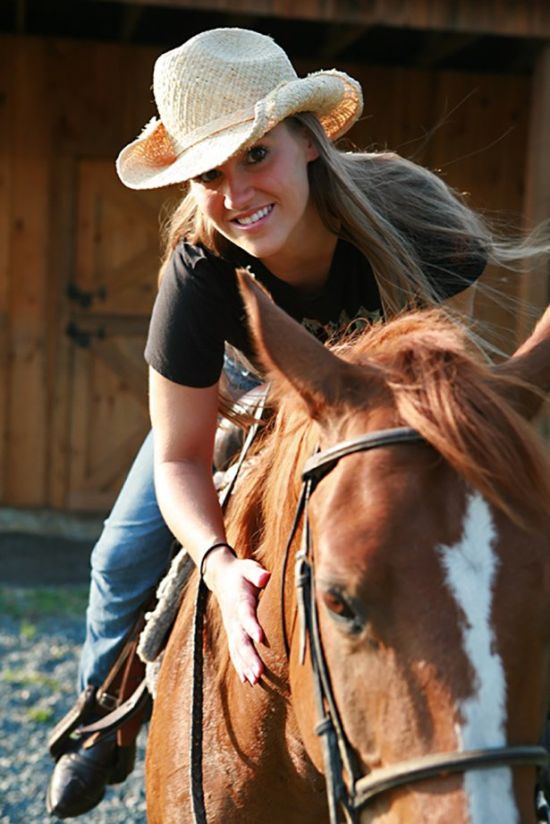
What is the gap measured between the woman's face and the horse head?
24.4 inches

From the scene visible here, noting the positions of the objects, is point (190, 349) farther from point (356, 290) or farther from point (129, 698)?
point (129, 698)

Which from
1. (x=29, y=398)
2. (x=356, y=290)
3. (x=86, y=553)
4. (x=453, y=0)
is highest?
(x=453, y=0)

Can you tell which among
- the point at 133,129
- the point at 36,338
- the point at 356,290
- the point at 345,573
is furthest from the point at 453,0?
the point at 345,573

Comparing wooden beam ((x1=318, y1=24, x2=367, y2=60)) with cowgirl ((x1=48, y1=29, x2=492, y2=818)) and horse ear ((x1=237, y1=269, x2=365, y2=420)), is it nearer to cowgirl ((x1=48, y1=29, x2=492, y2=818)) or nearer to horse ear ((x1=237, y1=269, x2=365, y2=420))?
cowgirl ((x1=48, y1=29, x2=492, y2=818))

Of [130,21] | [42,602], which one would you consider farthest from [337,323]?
[130,21]

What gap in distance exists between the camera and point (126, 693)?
334cm

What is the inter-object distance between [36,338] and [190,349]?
6.67m

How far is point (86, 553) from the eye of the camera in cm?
864

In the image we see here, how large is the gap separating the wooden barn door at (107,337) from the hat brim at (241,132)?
6352mm

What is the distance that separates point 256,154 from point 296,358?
2.41ft

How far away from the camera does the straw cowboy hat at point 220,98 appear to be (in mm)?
2490

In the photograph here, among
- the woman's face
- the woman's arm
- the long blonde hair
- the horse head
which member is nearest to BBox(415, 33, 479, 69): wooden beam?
the long blonde hair

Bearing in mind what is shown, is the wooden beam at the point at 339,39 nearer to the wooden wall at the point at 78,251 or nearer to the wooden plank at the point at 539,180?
the wooden wall at the point at 78,251

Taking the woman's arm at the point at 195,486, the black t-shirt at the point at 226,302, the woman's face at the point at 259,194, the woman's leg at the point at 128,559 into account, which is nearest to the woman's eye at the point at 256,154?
the woman's face at the point at 259,194
